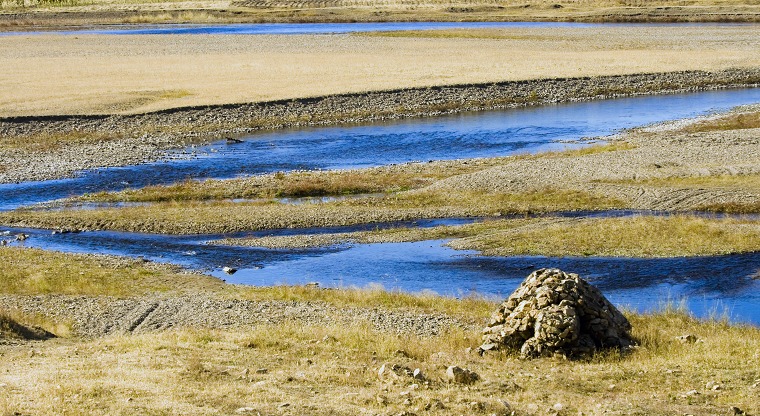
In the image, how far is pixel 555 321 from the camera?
61.4ft

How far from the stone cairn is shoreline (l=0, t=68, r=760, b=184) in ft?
105

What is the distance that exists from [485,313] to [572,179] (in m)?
18.3

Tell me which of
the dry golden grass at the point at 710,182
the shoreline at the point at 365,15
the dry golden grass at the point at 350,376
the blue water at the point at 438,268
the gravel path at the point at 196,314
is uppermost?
the shoreline at the point at 365,15

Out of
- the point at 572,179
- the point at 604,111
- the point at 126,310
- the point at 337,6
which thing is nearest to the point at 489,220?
the point at 572,179

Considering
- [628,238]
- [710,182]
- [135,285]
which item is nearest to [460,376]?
[135,285]

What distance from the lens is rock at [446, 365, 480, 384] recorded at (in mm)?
16500

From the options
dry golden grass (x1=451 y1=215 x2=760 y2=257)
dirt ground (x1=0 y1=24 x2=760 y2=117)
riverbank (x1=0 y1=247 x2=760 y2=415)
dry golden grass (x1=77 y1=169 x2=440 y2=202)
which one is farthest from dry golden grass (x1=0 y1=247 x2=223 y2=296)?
dirt ground (x1=0 y1=24 x2=760 y2=117)

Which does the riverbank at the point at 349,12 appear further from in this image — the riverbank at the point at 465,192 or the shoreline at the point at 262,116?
the riverbank at the point at 465,192

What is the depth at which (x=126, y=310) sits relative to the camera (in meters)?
25.0

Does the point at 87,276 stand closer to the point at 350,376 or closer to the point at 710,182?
the point at 350,376

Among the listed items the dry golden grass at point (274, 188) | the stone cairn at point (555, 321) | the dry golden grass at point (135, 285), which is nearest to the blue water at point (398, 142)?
the dry golden grass at point (274, 188)

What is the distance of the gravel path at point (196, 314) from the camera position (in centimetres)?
2289

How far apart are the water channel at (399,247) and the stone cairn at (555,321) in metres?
5.95

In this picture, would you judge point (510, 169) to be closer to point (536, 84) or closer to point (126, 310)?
point (126, 310)
